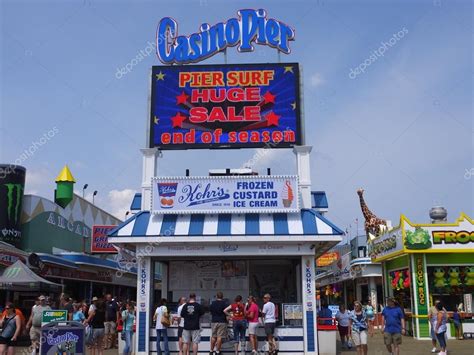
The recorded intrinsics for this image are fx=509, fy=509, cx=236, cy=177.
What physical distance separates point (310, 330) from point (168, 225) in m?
4.99

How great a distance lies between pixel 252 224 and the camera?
48.2ft

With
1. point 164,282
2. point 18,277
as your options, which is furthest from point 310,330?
point 18,277

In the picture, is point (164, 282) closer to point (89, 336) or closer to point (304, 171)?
point (89, 336)

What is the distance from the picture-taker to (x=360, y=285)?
38.7 m

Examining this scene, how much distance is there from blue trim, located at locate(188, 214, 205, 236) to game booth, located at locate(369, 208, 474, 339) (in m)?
9.95

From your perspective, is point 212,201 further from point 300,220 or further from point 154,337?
point 154,337

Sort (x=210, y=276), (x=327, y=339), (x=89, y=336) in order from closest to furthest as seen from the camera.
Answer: (x=89, y=336), (x=327, y=339), (x=210, y=276)

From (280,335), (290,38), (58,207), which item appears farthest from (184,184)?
(58,207)

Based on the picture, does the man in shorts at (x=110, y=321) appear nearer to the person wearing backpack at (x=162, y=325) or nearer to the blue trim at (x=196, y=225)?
the person wearing backpack at (x=162, y=325)

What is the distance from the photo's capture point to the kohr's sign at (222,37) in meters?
17.8

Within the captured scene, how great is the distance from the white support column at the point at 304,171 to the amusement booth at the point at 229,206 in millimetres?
31

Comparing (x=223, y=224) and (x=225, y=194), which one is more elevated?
(x=225, y=194)

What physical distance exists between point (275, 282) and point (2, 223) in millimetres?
12937

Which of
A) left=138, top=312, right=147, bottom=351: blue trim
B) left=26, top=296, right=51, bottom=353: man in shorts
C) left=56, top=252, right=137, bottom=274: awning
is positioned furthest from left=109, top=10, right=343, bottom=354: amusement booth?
left=56, top=252, right=137, bottom=274: awning
